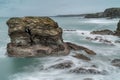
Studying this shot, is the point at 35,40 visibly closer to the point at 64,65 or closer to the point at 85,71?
the point at 64,65

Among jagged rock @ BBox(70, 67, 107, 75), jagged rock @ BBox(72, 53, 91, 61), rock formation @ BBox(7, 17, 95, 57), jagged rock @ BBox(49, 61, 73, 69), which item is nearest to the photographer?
jagged rock @ BBox(70, 67, 107, 75)

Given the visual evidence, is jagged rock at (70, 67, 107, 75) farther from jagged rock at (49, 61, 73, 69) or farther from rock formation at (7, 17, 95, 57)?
rock formation at (7, 17, 95, 57)

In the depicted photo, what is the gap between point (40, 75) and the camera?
3394 cm

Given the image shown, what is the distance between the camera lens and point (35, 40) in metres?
45.4

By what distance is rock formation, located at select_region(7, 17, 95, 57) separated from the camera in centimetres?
4478

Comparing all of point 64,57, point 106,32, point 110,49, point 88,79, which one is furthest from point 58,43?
point 106,32

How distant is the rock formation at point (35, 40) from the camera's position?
4478cm

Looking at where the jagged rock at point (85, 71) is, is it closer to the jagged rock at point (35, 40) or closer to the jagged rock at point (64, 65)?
the jagged rock at point (64, 65)

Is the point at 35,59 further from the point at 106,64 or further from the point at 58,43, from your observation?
the point at 106,64

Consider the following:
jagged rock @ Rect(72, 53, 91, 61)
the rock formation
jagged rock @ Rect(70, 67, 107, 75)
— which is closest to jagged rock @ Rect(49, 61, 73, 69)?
jagged rock @ Rect(70, 67, 107, 75)

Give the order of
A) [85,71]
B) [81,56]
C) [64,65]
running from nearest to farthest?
[85,71], [64,65], [81,56]

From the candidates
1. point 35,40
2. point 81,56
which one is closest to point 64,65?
point 81,56

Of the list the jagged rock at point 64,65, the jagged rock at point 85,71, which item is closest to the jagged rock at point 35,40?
the jagged rock at point 64,65

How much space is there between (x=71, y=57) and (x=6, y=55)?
11021 mm
